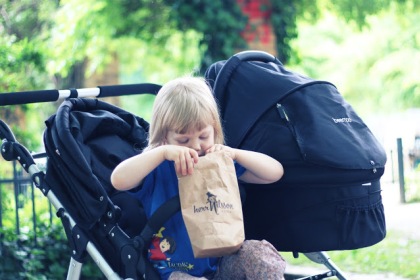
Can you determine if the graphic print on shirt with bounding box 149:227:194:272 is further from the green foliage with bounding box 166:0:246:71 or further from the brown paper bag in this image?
the green foliage with bounding box 166:0:246:71

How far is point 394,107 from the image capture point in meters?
19.1

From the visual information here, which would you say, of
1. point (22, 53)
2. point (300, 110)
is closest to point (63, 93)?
point (300, 110)

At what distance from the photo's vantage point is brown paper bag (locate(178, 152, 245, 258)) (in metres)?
2.64

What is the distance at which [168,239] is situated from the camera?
2.95 metres

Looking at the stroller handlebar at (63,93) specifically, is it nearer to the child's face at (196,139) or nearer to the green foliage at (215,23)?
the child's face at (196,139)

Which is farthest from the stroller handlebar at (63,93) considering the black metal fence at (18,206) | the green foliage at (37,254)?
the black metal fence at (18,206)

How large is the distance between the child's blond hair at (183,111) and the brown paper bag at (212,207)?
7.7 inches

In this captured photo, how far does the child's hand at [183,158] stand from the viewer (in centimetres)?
270

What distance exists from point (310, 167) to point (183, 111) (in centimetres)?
59

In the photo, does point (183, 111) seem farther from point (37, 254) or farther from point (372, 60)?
point (372, 60)

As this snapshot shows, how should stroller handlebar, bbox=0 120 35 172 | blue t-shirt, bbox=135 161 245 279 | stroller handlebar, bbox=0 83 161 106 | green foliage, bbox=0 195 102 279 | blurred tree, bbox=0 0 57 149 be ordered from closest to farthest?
blue t-shirt, bbox=135 161 245 279 < stroller handlebar, bbox=0 120 35 172 < stroller handlebar, bbox=0 83 161 106 < green foliage, bbox=0 195 102 279 < blurred tree, bbox=0 0 57 149

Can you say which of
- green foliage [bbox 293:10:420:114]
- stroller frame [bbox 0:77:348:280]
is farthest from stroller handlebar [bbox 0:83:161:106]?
green foliage [bbox 293:10:420:114]

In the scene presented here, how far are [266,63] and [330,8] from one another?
7.46 meters

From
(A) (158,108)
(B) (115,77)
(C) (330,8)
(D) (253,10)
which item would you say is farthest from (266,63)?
(B) (115,77)
